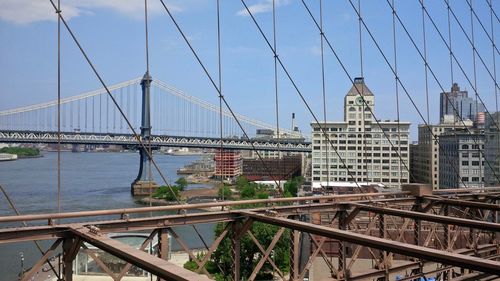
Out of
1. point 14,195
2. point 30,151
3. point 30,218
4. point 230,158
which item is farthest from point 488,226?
point 30,151

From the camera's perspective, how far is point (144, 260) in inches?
93.0

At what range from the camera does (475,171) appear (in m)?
35.0

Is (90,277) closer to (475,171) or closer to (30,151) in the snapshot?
(475,171)

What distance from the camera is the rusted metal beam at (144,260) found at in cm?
203

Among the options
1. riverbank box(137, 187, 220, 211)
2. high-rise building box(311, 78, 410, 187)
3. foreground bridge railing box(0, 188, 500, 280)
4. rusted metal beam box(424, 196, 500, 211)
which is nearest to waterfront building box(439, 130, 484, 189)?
high-rise building box(311, 78, 410, 187)

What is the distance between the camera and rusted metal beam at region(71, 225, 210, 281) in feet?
6.67

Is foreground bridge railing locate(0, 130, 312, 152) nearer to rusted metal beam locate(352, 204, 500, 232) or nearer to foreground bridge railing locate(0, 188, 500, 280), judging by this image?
foreground bridge railing locate(0, 188, 500, 280)

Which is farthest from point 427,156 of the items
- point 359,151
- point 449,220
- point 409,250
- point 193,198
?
point 409,250

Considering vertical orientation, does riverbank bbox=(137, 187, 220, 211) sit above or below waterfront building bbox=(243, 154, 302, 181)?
below

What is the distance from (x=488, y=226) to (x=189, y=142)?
3817 centimetres

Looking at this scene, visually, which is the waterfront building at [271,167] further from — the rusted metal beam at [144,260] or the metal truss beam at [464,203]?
the rusted metal beam at [144,260]

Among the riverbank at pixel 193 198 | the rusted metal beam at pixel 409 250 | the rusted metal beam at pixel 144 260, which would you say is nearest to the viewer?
the rusted metal beam at pixel 144 260

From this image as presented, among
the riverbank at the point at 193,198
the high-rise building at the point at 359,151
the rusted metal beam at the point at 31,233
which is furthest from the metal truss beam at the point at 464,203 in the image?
the high-rise building at the point at 359,151

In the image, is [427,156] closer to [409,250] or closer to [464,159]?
[464,159]
